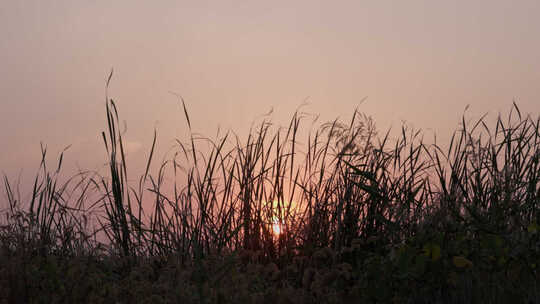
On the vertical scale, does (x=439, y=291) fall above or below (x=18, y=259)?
below

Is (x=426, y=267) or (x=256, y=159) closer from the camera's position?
(x=426, y=267)

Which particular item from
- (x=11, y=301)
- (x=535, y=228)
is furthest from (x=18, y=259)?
(x=535, y=228)

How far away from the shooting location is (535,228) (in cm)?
363

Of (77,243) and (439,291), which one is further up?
(77,243)

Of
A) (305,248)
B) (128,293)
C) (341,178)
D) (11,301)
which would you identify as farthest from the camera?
(341,178)

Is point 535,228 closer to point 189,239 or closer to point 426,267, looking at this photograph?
point 426,267

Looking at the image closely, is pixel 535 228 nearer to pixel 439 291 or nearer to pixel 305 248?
pixel 439 291

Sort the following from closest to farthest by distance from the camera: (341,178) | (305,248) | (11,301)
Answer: (11,301), (305,248), (341,178)

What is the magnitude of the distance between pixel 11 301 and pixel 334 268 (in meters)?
1.89

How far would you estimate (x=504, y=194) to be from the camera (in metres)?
4.63

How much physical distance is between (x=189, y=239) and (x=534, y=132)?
281cm

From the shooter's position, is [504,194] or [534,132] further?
[534,132]

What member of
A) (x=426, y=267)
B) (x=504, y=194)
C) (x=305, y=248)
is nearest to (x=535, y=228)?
(x=426, y=267)

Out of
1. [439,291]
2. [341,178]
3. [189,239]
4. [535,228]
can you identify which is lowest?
[439,291]
